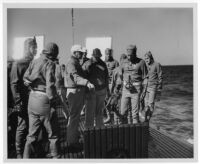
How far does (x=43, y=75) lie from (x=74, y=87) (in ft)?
2.20

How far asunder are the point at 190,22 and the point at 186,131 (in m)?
1.75

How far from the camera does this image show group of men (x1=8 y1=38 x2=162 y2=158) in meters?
3.59

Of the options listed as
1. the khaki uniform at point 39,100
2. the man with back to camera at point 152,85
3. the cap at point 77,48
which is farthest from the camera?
the man with back to camera at point 152,85

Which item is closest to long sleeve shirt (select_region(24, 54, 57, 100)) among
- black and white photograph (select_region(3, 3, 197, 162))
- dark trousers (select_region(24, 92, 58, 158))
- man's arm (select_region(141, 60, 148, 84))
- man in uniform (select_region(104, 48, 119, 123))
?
dark trousers (select_region(24, 92, 58, 158))

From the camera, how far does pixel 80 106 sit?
168 inches

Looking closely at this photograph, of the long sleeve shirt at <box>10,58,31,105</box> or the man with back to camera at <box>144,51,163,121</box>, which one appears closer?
the long sleeve shirt at <box>10,58,31,105</box>

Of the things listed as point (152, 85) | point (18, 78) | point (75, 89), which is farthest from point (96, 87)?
point (18, 78)

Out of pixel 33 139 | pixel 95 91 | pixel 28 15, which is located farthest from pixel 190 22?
pixel 33 139

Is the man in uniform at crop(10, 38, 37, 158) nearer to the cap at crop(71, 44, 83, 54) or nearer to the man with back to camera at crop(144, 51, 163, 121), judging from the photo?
the cap at crop(71, 44, 83, 54)

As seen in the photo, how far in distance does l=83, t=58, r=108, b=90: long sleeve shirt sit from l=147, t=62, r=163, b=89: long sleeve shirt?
2.73ft

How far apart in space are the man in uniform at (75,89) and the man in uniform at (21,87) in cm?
55

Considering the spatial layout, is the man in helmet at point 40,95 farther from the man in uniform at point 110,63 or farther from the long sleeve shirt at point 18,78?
the man in uniform at point 110,63

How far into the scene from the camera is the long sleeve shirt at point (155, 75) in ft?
15.8

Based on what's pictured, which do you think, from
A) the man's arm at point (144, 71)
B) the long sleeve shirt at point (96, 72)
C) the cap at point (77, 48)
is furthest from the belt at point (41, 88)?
the man's arm at point (144, 71)
